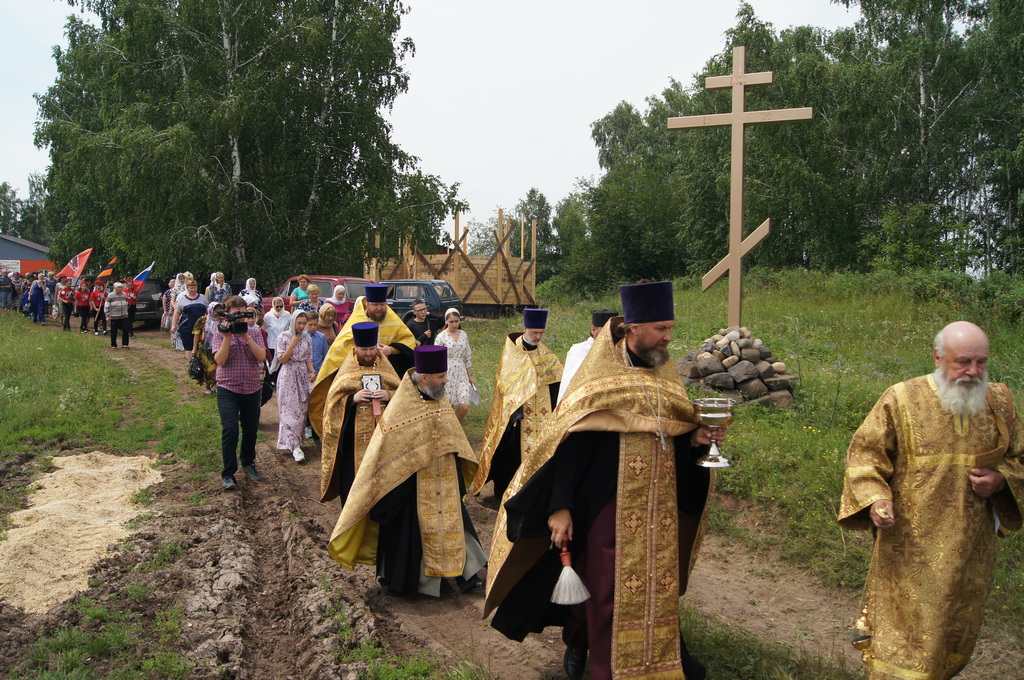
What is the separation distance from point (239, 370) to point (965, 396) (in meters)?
6.30

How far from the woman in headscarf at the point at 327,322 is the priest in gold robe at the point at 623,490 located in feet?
19.7

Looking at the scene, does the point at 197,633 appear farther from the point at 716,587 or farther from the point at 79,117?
the point at 79,117

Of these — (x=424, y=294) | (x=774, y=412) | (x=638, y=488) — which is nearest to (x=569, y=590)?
(x=638, y=488)

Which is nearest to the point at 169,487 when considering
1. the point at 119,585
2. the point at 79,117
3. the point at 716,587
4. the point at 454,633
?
the point at 119,585

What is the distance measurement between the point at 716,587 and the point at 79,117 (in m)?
34.4

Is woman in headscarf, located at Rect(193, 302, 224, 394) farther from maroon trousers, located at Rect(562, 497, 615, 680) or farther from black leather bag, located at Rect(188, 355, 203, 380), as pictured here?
maroon trousers, located at Rect(562, 497, 615, 680)

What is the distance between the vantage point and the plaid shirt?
7.66 metres

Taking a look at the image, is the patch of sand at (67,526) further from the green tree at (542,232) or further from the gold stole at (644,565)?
the green tree at (542,232)

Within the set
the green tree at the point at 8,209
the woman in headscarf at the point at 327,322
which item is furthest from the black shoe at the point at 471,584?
the green tree at the point at 8,209

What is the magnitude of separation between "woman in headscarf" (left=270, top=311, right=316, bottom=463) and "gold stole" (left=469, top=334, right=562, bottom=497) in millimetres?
2673

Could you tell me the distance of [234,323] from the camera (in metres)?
7.61

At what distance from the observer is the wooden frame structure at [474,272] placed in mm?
27641

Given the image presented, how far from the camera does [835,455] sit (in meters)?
6.91

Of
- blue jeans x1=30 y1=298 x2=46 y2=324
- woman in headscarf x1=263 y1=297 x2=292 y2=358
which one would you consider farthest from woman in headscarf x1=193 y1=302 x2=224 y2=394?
blue jeans x1=30 y1=298 x2=46 y2=324
